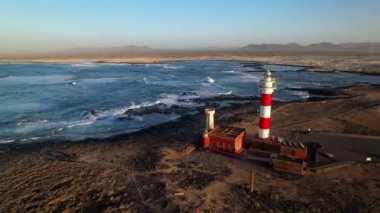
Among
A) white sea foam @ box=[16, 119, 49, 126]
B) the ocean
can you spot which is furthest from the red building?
white sea foam @ box=[16, 119, 49, 126]

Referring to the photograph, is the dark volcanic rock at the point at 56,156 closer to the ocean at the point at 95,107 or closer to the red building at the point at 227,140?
the ocean at the point at 95,107

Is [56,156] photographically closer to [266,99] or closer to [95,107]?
[266,99]

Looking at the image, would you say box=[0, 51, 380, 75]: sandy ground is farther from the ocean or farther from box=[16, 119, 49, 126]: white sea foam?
box=[16, 119, 49, 126]: white sea foam

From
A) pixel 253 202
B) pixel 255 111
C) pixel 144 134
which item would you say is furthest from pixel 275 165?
pixel 255 111

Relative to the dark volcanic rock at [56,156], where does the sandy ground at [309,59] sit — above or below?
below

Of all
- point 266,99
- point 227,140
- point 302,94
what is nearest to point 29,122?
point 227,140

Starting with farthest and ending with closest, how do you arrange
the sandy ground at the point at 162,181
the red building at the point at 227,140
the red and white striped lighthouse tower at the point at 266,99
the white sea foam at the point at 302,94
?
the white sea foam at the point at 302,94
the red building at the point at 227,140
the red and white striped lighthouse tower at the point at 266,99
the sandy ground at the point at 162,181

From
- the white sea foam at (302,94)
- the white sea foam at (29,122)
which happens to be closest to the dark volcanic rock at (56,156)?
the white sea foam at (29,122)
